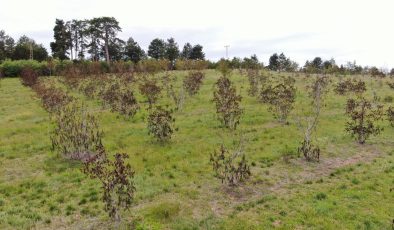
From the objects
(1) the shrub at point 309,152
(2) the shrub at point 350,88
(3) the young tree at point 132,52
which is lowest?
(1) the shrub at point 309,152

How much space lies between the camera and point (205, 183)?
40.3 feet

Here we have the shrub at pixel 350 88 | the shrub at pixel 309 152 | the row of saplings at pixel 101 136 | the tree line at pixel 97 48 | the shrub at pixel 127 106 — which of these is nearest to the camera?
the row of saplings at pixel 101 136

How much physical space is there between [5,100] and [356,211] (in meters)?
30.7

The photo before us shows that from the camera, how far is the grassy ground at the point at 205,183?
9680 millimetres

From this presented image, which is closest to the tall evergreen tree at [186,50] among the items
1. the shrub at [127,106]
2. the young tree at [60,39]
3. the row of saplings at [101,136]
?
the young tree at [60,39]

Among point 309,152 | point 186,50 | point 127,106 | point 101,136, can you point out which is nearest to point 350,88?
point 309,152

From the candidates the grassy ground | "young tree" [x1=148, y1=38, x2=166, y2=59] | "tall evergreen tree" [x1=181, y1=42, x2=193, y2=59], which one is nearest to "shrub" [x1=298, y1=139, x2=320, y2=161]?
the grassy ground

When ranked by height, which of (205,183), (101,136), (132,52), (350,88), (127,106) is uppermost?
(132,52)

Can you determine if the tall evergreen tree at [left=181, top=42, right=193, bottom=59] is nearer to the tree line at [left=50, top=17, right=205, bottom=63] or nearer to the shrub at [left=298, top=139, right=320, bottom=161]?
the tree line at [left=50, top=17, right=205, bottom=63]

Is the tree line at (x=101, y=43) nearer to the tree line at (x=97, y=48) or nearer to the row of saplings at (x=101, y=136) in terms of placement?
the tree line at (x=97, y=48)

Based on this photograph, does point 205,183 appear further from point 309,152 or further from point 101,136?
point 101,136

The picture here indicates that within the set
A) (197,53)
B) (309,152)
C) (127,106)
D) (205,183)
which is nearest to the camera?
(205,183)

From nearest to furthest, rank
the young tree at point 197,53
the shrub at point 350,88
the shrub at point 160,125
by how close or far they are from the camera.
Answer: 1. the shrub at point 160,125
2. the shrub at point 350,88
3. the young tree at point 197,53

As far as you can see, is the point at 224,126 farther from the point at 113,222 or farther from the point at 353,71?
the point at 353,71
